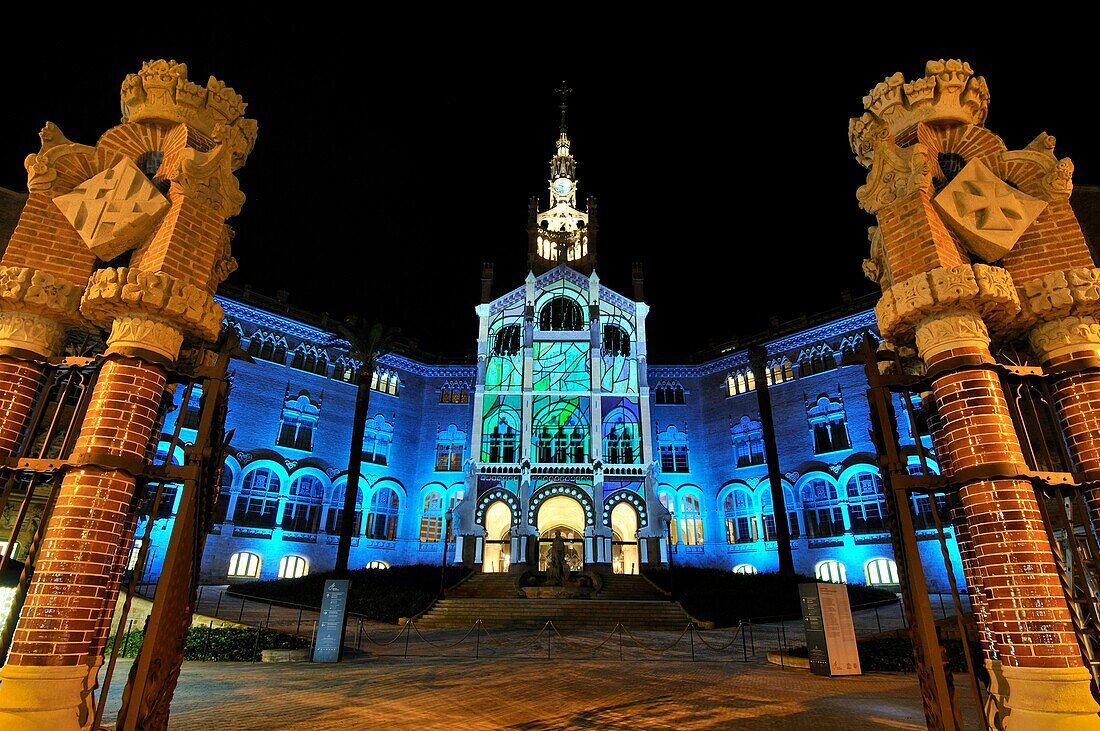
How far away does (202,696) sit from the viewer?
24.7 feet

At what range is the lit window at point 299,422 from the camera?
31.4m

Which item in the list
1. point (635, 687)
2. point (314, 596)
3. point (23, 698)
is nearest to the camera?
point (23, 698)

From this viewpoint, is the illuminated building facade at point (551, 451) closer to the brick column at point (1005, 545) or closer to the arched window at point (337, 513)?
the arched window at point (337, 513)

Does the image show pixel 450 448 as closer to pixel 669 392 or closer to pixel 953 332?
pixel 669 392

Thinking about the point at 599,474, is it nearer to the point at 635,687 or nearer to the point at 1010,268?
the point at 635,687

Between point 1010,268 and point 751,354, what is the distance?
24.0 metres

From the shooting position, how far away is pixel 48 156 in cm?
596

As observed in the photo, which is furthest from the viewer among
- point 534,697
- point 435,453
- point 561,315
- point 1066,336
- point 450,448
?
point 450,448

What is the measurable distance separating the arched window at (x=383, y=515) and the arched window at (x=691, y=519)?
1679 cm

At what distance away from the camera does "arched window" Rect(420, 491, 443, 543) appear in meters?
34.3

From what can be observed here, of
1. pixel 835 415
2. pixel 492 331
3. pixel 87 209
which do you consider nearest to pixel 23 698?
pixel 87 209

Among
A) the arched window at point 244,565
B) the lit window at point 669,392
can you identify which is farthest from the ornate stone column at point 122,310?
the lit window at point 669,392

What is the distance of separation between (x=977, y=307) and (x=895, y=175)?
5.53ft

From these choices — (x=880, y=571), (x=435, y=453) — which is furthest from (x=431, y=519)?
(x=880, y=571)
